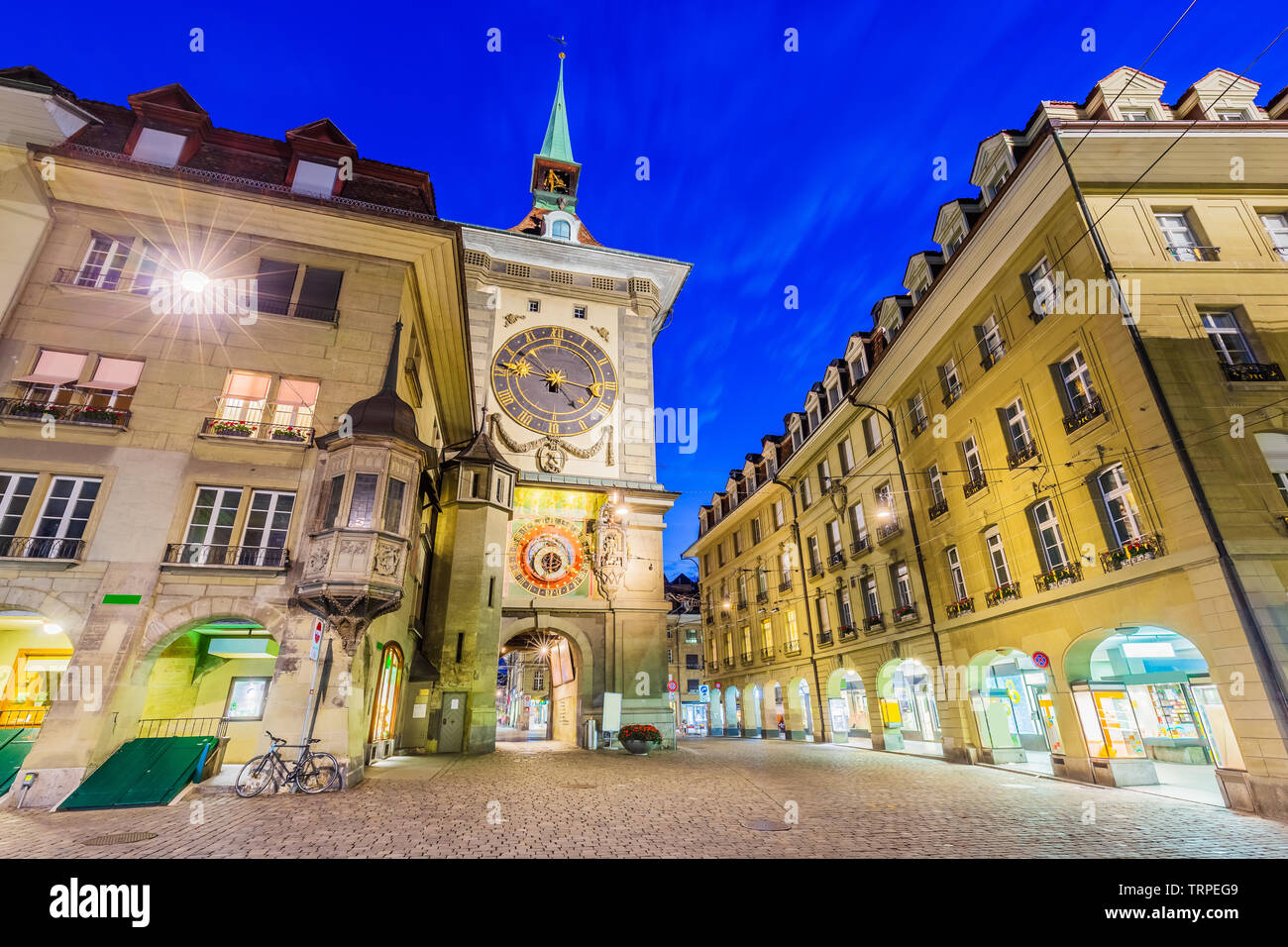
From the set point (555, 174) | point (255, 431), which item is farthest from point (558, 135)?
point (255, 431)

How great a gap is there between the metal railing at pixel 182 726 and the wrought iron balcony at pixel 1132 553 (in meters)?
21.3

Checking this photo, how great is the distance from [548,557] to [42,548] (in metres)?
16.7

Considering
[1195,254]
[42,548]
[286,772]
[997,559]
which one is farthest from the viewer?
[997,559]

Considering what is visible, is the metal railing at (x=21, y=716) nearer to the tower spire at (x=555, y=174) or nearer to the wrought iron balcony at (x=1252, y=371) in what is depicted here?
the wrought iron balcony at (x=1252, y=371)

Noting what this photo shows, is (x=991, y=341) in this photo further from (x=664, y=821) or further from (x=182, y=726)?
(x=182, y=726)

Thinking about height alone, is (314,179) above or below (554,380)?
below

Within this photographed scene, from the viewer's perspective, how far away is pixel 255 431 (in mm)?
13742

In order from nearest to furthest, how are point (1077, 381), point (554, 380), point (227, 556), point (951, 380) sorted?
1. point (227, 556)
2. point (1077, 381)
3. point (951, 380)
4. point (554, 380)

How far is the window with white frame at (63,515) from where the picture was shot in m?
11.8

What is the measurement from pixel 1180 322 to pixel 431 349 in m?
22.0

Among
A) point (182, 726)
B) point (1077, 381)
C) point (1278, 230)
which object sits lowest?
point (182, 726)

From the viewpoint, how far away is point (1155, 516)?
12.3m
